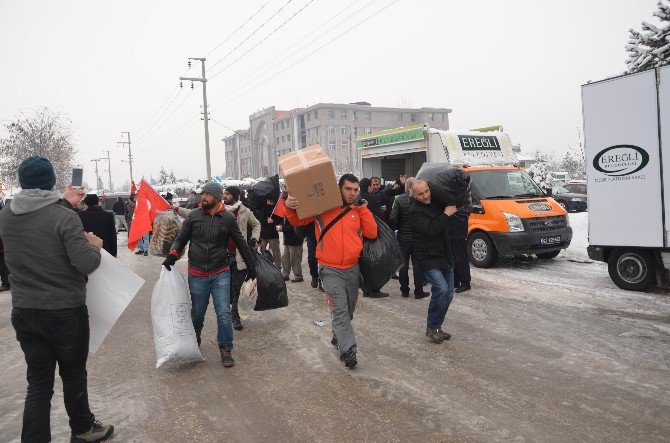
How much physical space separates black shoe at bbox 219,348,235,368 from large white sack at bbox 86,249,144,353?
1.52 m

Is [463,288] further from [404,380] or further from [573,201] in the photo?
[573,201]

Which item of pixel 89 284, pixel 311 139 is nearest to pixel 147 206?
pixel 89 284

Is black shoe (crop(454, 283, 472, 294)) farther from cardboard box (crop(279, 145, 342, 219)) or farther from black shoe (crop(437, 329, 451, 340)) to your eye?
cardboard box (crop(279, 145, 342, 219))

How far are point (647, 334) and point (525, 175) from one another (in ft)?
20.0

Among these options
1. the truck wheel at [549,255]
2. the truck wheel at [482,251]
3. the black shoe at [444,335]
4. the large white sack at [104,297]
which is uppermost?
the large white sack at [104,297]

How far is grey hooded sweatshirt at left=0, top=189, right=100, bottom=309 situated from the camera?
3074 millimetres

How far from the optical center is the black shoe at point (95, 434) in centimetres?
348

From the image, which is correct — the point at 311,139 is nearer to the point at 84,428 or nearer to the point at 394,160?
the point at 394,160

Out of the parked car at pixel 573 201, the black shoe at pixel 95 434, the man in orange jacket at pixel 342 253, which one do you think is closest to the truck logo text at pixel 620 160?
the man in orange jacket at pixel 342 253

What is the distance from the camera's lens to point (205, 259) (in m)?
4.93

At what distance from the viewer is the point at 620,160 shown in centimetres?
753

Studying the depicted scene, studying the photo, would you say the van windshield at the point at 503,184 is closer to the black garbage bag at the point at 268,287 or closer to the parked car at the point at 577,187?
the black garbage bag at the point at 268,287

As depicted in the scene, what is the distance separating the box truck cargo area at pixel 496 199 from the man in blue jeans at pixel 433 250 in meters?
4.60

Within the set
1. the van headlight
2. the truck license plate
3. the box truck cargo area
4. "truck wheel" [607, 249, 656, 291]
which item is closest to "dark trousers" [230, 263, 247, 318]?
the box truck cargo area
